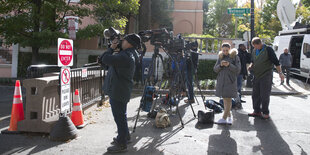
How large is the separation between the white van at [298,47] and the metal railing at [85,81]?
10.1 metres

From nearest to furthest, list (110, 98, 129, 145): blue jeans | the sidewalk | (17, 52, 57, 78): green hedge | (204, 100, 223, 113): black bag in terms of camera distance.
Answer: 1. (110, 98, 129, 145): blue jeans
2. (204, 100, 223, 113): black bag
3. the sidewalk
4. (17, 52, 57, 78): green hedge

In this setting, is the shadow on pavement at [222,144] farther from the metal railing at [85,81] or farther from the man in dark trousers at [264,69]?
the metal railing at [85,81]

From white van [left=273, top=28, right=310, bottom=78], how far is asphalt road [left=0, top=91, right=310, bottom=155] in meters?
7.68

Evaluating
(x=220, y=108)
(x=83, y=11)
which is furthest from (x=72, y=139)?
(x=83, y=11)

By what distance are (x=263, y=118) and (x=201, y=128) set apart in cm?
182

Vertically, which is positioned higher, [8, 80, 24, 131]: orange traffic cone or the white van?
the white van

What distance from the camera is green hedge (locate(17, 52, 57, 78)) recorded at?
16344mm

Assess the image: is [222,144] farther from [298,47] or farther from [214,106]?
[298,47]

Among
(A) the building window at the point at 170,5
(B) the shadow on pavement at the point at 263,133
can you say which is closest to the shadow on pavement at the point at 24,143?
(B) the shadow on pavement at the point at 263,133

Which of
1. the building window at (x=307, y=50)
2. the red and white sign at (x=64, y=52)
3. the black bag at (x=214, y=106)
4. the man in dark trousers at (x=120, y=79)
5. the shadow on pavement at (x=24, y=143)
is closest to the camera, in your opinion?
the man in dark trousers at (x=120, y=79)

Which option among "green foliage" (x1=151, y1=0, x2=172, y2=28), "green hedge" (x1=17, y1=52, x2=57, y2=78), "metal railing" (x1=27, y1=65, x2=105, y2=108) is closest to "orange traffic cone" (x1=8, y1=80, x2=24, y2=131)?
"metal railing" (x1=27, y1=65, x2=105, y2=108)

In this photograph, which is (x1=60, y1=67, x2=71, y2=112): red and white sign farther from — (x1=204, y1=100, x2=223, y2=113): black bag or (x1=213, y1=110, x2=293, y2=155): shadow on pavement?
(x1=204, y1=100, x2=223, y2=113): black bag

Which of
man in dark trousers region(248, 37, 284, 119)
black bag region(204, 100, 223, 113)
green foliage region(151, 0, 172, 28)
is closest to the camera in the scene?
man in dark trousers region(248, 37, 284, 119)

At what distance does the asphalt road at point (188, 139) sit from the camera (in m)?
4.37
